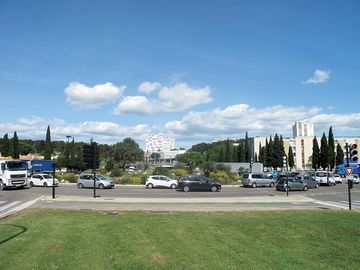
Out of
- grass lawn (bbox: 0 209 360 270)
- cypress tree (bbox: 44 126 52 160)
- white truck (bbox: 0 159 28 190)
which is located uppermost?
cypress tree (bbox: 44 126 52 160)

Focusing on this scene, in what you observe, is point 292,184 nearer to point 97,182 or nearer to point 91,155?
point 97,182

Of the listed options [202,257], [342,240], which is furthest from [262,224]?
[202,257]

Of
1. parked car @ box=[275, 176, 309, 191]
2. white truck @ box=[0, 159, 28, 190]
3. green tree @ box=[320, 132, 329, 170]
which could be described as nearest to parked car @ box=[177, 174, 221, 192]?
parked car @ box=[275, 176, 309, 191]

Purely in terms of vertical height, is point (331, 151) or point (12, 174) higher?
point (331, 151)

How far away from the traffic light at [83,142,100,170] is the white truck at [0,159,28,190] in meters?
12.7

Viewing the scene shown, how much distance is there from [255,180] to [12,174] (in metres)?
27.4

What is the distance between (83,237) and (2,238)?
2.17m

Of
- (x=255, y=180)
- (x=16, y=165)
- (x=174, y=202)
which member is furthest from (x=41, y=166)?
(x=174, y=202)

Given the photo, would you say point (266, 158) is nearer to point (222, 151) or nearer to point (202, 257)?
point (222, 151)

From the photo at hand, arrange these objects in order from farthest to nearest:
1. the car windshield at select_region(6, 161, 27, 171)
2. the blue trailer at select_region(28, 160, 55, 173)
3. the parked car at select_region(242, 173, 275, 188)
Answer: the blue trailer at select_region(28, 160, 55, 173) < the parked car at select_region(242, 173, 275, 188) < the car windshield at select_region(6, 161, 27, 171)

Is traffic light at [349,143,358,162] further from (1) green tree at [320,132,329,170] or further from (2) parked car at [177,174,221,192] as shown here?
(1) green tree at [320,132,329,170]

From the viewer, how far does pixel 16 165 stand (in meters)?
37.0

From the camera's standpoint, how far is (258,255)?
8.71 meters

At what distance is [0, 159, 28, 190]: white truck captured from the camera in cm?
3612
